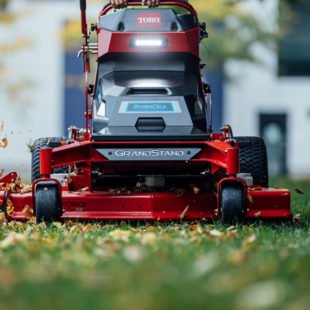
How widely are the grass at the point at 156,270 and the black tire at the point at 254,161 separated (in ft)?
7.05

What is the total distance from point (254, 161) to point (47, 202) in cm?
228

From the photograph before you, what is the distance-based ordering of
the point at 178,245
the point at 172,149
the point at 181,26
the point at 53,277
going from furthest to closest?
1. the point at 181,26
2. the point at 172,149
3. the point at 178,245
4. the point at 53,277

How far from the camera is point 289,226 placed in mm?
8469

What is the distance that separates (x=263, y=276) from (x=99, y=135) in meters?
3.64

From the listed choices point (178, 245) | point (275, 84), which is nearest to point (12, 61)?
point (275, 84)

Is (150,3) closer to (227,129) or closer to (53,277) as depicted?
(227,129)

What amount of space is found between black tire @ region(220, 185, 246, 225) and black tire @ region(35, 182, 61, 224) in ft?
3.97

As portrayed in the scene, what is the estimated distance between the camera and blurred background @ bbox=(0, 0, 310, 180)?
33844 mm

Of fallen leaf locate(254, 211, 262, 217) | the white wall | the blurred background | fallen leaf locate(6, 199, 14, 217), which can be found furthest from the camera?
the white wall

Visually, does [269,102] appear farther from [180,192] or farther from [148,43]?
[180,192]

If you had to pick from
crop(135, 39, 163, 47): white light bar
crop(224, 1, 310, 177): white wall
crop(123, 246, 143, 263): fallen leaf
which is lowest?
crop(224, 1, 310, 177): white wall

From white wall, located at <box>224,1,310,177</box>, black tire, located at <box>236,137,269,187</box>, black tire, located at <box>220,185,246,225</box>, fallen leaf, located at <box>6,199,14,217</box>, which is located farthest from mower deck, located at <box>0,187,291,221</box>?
white wall, located at <box>224,1,310,177</box>

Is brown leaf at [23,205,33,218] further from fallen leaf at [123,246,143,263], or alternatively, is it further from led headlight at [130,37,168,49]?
fallen leaf at [123,246,143,263]

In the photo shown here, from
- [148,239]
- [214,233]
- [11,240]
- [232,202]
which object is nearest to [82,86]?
[232,202]
